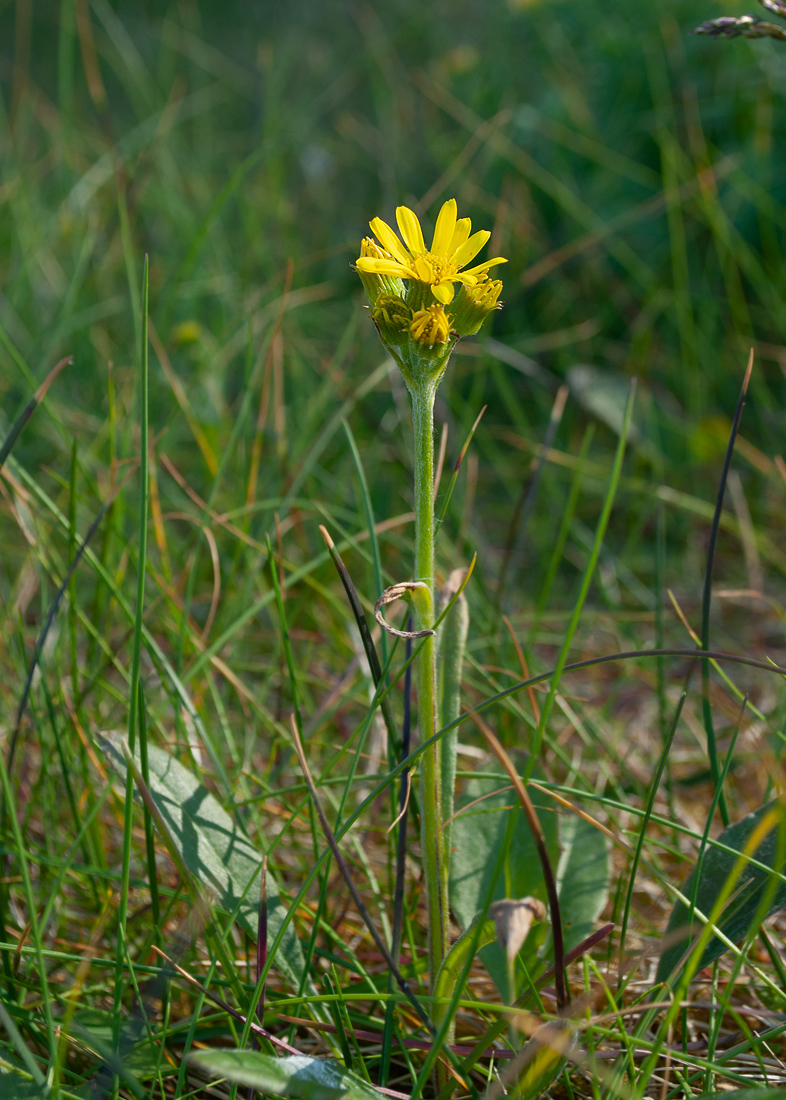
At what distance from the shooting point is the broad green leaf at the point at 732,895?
2.43 ft

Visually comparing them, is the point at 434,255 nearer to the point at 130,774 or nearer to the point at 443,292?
the point at 443,292

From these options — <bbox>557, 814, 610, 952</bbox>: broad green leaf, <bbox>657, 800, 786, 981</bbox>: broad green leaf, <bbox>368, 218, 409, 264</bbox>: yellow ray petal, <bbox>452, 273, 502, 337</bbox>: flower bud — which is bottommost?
<bbox>557, 814, 610, 952</bbox>: broad green leaf

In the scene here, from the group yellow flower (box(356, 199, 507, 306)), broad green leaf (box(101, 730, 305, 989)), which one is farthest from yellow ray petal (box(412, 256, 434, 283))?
broad green leaf (box(101, 730, 305, 989))

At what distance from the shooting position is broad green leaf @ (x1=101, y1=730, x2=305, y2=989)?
0.76 meters

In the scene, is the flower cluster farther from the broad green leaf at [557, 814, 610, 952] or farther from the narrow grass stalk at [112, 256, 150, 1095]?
the broad green leaf at [557, 814, 610, 952]

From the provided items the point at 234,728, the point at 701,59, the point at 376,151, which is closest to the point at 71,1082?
the point at 234,728

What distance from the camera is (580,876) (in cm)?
92

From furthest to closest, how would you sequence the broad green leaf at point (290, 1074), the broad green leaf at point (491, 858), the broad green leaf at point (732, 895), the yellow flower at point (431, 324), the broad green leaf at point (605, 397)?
the broad green leaf at point (605, 397)
the broad green leaf at point (491, 858)
the broad green leaf at point (732, 895)
the yellow flower at point (431, 324)
the broad green leaf at point (290, 1074)

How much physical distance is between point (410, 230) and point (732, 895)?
2.11ft

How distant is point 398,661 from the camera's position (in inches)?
48.2

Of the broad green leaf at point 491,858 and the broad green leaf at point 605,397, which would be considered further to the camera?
the broad green leaf at point 605,397

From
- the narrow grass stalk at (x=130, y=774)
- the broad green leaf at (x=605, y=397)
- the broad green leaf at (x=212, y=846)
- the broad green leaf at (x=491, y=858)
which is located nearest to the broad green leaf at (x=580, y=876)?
the broad green leaf at (x=491, y=858)

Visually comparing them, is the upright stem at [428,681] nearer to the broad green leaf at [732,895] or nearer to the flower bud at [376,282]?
the flower bud at [376,282]

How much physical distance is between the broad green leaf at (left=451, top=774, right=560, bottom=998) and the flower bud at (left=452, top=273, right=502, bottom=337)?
44cm
